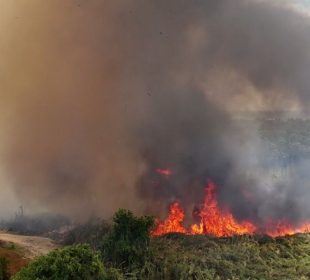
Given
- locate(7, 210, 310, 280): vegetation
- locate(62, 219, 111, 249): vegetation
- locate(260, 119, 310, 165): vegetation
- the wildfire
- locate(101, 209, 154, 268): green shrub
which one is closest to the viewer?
locate(7, 210, 310, 280): vegetation

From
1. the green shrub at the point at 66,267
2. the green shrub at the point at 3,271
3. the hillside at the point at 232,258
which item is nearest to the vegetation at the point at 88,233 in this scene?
the hillside at the point at 232,258

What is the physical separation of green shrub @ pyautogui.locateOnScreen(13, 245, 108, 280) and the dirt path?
570 inches

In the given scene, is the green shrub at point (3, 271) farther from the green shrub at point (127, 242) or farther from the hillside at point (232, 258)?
the hillside at point (232, 258)

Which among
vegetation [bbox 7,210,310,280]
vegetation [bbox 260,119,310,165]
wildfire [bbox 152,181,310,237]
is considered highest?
vegetation [bbox 260,119,310,165]

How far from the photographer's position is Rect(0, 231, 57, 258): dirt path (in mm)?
32656

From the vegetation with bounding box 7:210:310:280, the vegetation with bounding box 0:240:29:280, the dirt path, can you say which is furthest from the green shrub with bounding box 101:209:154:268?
the dirt path

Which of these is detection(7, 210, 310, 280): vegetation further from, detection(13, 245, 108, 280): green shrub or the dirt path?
the dirt path

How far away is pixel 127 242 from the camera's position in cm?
2628

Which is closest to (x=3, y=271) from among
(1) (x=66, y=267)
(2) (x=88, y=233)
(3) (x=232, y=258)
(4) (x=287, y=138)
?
(1) (x=66, y=267)

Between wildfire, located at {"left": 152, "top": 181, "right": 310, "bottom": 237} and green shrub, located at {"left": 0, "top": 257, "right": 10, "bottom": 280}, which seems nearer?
green shrub, located at {"left": 0, "top": 257, "right": 10, "bottom": 280}

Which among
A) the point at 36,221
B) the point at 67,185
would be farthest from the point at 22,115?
the point at 36,221

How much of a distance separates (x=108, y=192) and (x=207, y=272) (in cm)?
2530

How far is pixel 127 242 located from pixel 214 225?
15962 millimetres

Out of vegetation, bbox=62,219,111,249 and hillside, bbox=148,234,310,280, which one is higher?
vegetation, bbox=62,219,111,249
